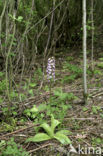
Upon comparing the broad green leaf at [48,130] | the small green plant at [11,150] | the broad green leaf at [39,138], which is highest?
the broad green leaf at [48,130]

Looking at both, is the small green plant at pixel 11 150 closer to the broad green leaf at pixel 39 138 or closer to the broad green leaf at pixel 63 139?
the broad green leaf at pixel 39 138

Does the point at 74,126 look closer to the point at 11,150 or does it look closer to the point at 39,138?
the point at 39,138

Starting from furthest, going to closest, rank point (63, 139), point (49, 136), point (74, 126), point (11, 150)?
1. point (74, 126)
2. point (49, 136)
3. point (63, 139)
4. point (11, 150)

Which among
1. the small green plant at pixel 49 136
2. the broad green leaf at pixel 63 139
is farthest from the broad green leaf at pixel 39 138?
the broad green leaf at pixel 63 139

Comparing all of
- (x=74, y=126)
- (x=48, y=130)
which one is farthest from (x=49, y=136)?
(x=74, y=126)

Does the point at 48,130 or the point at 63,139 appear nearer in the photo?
the point at 63,139

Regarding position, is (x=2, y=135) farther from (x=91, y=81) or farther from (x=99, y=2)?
(x=99, y=2)

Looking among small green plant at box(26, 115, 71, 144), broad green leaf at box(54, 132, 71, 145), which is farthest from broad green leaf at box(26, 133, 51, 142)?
broad green leaf at box(54, 132, 71, 145)

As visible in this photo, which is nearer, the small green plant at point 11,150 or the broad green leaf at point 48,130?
the small green plant at point 11,150

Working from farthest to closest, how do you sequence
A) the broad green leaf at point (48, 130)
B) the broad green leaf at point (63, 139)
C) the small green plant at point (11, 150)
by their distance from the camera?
the broad green leaf at point (48, 130) < the broad green leaf at point (63, 139) < the small green plant at point (11, 150)

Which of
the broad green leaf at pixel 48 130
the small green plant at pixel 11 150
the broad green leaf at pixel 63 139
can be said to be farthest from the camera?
the broad green leaf at pixel 48 130

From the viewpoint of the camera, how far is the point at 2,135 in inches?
83.5

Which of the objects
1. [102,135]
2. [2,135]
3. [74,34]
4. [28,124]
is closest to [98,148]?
[102,135]

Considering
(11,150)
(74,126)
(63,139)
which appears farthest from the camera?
(74,126)
